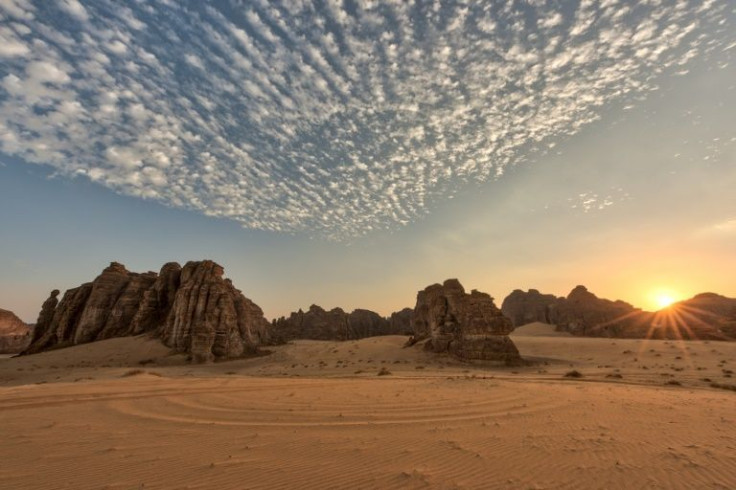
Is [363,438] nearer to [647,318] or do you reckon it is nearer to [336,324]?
[647,318]

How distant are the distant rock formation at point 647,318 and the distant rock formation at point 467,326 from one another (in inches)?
1440

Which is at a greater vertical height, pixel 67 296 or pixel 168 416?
pixel 67 296

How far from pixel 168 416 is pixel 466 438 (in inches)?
313

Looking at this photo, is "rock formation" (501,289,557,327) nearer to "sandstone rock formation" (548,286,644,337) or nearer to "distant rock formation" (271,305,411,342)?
"sandstone rock formation" (548,286,644,337)

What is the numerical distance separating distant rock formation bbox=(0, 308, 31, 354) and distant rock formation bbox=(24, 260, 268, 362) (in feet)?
111

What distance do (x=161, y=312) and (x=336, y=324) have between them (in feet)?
178

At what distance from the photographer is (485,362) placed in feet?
98.4

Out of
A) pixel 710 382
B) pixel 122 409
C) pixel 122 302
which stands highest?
pixel 122 302

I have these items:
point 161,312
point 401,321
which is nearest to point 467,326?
point 161,312

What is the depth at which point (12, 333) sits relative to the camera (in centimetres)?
8256

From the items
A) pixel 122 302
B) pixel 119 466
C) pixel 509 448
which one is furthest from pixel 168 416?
pixel 122 302

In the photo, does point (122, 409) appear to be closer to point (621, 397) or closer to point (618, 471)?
point (618, 471)

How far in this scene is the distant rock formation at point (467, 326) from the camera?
1209 inches

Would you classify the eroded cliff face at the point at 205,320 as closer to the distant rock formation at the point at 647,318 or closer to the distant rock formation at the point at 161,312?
the distant rock formation at the point at 161,312
